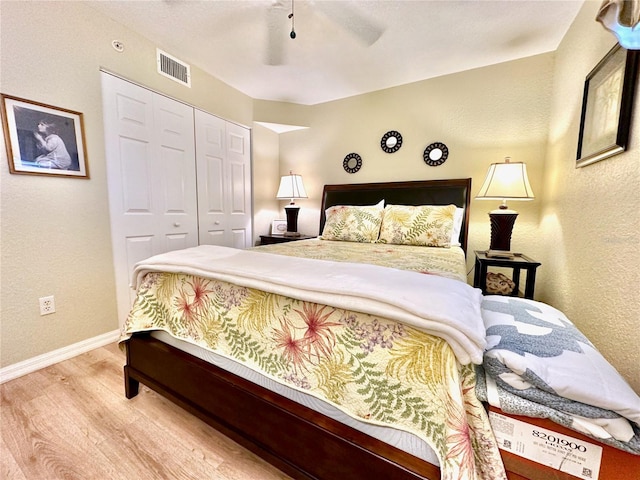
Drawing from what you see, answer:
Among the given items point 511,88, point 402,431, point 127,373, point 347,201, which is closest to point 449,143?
point 511,88

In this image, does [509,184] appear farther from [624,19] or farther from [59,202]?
[59,202]

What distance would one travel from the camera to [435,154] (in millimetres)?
2717

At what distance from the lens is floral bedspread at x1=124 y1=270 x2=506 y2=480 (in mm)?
676

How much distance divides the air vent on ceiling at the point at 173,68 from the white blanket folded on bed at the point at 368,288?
6.75ft

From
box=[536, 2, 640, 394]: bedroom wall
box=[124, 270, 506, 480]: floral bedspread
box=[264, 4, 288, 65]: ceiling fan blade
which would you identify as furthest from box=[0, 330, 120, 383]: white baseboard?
box=[536, 2, 640, 394]: bedroom wall

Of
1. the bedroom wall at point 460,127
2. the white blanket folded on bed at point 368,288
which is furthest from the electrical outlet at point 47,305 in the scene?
the bedroom wall at point 460,127

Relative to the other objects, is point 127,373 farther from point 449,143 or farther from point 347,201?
point 449,143

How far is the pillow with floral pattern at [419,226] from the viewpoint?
215cm

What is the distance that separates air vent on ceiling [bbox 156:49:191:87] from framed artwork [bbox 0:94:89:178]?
883 mm

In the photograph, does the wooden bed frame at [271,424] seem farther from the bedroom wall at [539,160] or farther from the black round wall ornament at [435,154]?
the black round wall ornament at [435,154]

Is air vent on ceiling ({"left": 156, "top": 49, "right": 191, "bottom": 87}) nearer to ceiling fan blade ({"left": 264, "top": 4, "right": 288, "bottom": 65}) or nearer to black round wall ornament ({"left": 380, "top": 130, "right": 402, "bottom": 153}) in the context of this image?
ceiling fan blade ({"left": 264, "top": 4, "right": 288, "bottom": 65})

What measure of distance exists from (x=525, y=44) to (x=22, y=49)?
3.62 metres

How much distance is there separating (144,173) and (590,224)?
10.5 feet

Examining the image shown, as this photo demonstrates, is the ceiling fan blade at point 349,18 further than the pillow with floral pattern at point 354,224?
No
